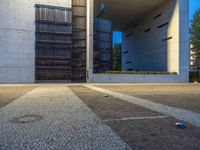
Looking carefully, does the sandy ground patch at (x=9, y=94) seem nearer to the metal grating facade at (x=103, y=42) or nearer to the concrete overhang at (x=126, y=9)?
the metal grating facade at (x=103, y=42)

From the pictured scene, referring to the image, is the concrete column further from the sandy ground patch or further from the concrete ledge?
the sandy ground patch

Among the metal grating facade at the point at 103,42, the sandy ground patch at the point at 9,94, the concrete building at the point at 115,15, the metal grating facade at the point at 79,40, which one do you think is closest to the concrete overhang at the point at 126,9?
Answer: the concrete building at the point at 115,15

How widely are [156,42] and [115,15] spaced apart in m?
9.84

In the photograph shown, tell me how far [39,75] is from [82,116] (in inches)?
871

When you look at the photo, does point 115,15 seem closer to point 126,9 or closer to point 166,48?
point 126,9

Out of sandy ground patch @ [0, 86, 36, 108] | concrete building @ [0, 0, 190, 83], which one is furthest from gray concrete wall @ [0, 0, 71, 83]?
sandy ground patch @ [0, 86, 36, 108]

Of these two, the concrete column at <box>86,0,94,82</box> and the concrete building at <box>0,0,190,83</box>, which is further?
the concrete column at <box>86,0,94,82</box>

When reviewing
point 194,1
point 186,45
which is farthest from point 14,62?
point 194,1

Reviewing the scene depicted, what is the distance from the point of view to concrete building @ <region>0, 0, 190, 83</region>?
25688 mm

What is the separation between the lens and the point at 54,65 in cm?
2716

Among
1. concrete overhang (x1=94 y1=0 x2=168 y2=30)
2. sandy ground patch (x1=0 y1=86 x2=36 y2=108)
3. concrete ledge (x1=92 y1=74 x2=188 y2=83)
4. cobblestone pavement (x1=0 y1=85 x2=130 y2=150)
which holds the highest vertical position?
concrete overhang (x1=94 y1=0 x2=168 y2=30)

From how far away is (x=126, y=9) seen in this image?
114 ft

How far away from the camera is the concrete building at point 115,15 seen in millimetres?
25688

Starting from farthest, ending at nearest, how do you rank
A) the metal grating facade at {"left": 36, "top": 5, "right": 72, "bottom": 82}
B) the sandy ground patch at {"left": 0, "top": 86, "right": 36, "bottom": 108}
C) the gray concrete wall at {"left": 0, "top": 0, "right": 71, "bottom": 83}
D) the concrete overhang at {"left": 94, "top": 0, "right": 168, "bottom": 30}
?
the concrete overhang at {"left": 94, "top": 0, "right": 168, "bottom": 30} < the metal grating facade at {"left": 36, "top": 5, "right": 72, "bottom": 82} < the gray concrete wall at {"left": 0, "top": 0, "right": 71, "bottom": 83} < the sandy ground patch at {"left": 0, "top": 86, "right": 36, "bottom": 108}
